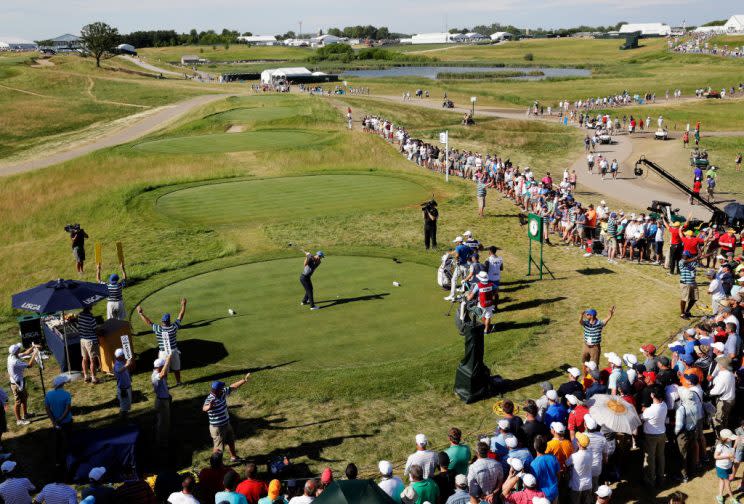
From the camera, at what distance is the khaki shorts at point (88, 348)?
16.9m

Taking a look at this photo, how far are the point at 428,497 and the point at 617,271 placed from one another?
17.4m

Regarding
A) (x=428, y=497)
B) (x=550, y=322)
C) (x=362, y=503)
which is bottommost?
(x=550, y=322)

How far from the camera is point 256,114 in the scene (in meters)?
70.2

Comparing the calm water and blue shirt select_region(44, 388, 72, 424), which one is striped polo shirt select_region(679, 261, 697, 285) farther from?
the calm water

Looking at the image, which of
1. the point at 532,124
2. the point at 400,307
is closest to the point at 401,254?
the point at 400,307

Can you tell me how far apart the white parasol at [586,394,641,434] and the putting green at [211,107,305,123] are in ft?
189

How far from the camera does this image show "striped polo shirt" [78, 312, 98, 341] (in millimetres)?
16859

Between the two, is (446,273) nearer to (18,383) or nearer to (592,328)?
(592,328)

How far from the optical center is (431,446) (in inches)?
543

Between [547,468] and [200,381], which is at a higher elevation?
[547,468]

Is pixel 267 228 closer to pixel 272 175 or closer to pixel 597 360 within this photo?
pixel 272 175

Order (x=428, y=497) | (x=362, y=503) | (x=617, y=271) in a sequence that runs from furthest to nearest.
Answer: (x=617, y=271) → (x=428, y=497) → (x=362, y=503)

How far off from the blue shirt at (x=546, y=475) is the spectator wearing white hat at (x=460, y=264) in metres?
10.5

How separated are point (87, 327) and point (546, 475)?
1200 cm
